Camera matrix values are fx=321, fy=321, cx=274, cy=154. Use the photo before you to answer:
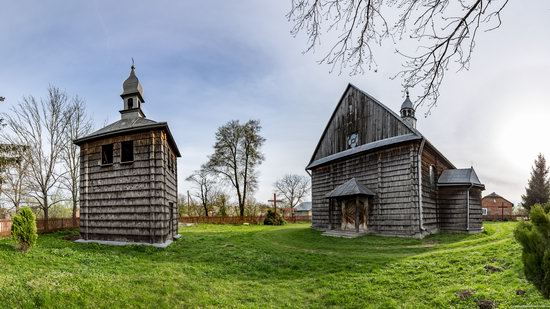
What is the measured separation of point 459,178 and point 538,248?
17112 mm

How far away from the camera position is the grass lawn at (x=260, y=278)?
22.5 ft

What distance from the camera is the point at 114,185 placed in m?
16.1

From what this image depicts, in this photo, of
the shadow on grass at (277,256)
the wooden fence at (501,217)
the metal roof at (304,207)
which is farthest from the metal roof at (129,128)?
the metal roof at (304,207)

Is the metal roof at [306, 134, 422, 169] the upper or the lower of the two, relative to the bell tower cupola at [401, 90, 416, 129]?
lower

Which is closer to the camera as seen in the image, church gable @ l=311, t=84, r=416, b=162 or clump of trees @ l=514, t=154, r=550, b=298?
clump of trees @ l=514, t=154, r=550, b=298

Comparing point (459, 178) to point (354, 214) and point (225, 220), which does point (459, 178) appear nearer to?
point (354, 214)

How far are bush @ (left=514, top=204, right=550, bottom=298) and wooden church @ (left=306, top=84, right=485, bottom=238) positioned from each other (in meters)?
12.0

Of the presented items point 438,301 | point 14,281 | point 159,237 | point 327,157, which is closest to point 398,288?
point 438,301

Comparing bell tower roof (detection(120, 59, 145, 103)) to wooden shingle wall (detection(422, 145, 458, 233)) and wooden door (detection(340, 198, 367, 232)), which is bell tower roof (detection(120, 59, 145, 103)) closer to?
wooden door (detection(340, 198, 367, 232))

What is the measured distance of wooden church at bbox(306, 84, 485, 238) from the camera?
1750cm

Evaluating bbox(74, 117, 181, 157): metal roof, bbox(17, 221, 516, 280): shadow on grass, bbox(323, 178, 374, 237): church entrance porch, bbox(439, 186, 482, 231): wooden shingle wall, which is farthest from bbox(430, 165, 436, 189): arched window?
bbox(74, 117, 181, 157): metal roof

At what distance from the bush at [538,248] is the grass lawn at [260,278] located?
146 cm

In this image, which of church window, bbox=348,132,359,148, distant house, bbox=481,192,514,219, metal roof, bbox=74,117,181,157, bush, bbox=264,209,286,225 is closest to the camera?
metal roof, bbox=74,117,181,157

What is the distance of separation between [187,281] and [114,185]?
9556mm
